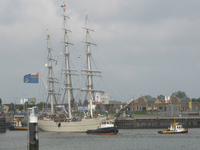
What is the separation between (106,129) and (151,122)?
3377 centimetres

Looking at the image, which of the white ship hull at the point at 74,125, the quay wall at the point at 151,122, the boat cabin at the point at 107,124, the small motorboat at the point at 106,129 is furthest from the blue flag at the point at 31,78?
the quay wall at the point at 151,122

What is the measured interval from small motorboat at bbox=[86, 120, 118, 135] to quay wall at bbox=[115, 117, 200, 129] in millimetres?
26356

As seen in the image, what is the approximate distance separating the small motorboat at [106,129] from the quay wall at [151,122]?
26356mm

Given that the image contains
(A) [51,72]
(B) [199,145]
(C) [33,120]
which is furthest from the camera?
(A) [51,72]

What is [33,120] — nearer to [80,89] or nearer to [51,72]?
[80,89]

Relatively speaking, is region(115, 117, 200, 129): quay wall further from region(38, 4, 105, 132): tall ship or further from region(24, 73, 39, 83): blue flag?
region(24, 73, 39, 83): blue flag

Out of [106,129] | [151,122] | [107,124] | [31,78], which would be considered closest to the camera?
[31,78]

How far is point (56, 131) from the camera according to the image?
87.6 meters

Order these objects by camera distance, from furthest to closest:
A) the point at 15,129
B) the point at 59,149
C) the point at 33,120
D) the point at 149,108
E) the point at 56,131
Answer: the point at 149,108 → the point at 15,129 → the point at 56,131 → the point at 59,149 → the point at 33,120

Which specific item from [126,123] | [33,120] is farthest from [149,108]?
[33,120]

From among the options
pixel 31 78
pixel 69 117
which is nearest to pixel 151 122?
pixel 69 117

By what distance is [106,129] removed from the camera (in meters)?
74.1

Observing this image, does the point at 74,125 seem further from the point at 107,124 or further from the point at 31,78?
the point at 31,78

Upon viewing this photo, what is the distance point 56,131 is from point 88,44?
88.1 feet
